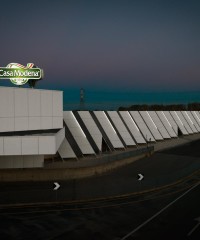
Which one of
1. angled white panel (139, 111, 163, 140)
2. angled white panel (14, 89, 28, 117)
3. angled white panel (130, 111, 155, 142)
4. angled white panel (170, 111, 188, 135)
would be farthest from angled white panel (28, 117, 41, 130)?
angled white panel (170, 111, 188, 135)

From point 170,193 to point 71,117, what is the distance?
2043 cm

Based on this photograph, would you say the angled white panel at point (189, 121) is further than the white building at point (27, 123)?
Yes

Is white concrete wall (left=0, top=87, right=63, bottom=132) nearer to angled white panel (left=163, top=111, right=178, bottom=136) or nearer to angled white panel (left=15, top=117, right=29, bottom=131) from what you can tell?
angled white panel (left=15, top=117, right=29, bottom=131)

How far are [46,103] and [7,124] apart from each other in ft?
17.0

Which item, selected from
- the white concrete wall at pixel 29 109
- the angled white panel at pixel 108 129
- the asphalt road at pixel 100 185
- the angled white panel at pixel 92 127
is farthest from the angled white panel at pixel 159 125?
the white concrete wall at pixel 29 109

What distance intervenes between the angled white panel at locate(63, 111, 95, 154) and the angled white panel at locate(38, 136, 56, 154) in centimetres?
1331

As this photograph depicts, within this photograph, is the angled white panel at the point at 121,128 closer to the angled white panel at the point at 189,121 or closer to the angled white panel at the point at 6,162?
the angled white panel at the point at 6,162

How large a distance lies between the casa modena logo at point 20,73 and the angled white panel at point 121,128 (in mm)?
19265

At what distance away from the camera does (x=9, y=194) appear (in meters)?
24.4

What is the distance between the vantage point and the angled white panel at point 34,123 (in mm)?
27139

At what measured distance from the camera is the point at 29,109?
26953 mm

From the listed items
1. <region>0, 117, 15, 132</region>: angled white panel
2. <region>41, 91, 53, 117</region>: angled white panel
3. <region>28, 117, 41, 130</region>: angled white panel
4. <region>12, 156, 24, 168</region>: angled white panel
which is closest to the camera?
<region>0, 117, 15, 132</region>: angled white panel

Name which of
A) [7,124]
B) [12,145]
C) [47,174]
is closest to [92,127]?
[47,174]

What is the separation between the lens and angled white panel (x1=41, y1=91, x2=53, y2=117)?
2859 centimetres
